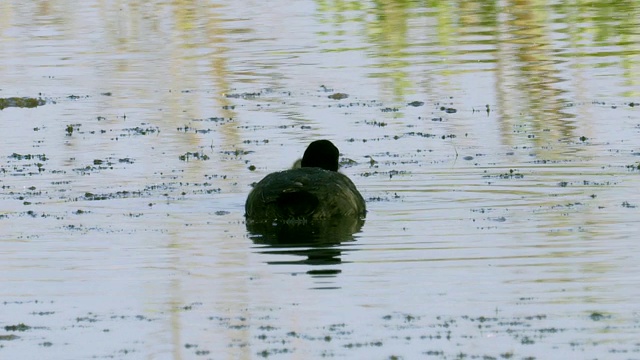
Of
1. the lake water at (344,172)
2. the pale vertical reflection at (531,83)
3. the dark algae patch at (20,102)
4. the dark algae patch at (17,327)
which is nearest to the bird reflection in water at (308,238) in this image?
the lake water at (344,172)

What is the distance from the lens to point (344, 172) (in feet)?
59.9

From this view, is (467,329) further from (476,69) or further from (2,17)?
(2,17)

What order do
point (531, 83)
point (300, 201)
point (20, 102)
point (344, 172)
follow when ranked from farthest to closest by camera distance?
point (531, 83)
point (20, 102)
point (344, 172)
point (300, 201)

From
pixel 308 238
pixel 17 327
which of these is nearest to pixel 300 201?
pixel 308 238

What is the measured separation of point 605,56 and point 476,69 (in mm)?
2550

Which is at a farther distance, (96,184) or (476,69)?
(476,69)

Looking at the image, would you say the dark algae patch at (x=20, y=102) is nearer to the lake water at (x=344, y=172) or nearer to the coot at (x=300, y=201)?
the lake water at (x=344, y=172)

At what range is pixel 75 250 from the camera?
14234 mm

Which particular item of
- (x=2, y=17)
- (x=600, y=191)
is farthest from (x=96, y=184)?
(x=2, y=17)

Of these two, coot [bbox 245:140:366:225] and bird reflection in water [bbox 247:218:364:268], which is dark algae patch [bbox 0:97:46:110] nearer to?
coot [bbox 245:140:366:225]

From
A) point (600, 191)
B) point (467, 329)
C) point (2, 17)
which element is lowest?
point (2, 17)

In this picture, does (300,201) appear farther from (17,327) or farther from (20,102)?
(20,102)

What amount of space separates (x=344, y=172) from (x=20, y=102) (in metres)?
7.27

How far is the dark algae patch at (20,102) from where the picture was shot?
24016 millimetres
